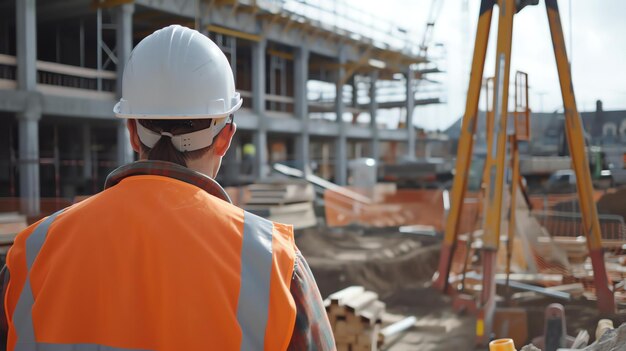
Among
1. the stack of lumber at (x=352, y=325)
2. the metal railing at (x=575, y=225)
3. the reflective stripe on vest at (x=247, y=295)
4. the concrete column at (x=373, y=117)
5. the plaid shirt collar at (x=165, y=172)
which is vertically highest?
the concrete column at (x=373, y=117)

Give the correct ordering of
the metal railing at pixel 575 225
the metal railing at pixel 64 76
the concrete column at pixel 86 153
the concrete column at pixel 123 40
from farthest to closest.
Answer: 1. the concrete column at pixel 86 153
2. the concrete column at pixel 123 40
3. the metal railing at pixel 64 76
4. the metal railing at pixel 575 225

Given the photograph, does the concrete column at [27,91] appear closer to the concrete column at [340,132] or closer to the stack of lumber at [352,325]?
the stack of lumber at [352,325]

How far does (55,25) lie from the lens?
20297mm

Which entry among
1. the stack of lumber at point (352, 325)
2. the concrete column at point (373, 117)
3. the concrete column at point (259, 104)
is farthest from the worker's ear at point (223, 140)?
the concrete column at point (373, 117)

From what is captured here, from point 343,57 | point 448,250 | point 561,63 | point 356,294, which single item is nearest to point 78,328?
point 356,294

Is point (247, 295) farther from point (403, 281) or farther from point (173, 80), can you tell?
point (403, 281)

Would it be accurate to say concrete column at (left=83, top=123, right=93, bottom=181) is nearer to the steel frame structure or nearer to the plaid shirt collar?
the steel frame structure

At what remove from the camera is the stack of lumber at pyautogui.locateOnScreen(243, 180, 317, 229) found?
13352 millimetres

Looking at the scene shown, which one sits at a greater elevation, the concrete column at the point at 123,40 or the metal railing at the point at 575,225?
the concrete column at the point at 123,40

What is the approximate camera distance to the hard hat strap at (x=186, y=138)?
1.50m

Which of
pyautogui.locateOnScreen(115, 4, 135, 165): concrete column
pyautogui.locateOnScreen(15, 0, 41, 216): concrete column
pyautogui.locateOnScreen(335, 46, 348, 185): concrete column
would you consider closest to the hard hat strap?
pyautogui.locateOnScreen(15, 0, 41, 216): concrete column

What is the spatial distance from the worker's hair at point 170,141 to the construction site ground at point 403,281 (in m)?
5.37

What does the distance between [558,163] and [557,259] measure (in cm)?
1143

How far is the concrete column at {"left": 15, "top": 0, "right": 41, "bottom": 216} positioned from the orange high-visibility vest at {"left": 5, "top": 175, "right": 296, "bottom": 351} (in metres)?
15.3
